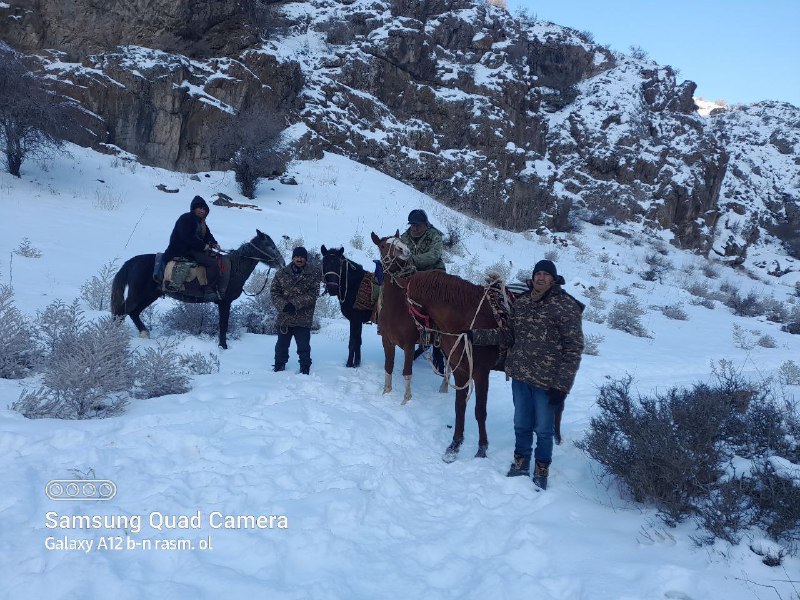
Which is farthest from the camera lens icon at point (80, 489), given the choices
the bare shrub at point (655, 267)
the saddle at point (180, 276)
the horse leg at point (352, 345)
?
the bare shrub at point (655, 267)

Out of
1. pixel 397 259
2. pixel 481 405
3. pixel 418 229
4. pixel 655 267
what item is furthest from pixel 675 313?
pixel 481 405

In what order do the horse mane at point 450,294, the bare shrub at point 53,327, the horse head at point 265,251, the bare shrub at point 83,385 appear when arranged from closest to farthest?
1. the bare shrub at point 83,385
2. the horse mane at point 450,294
3. the bare shrub at point 53,327
4. the horse head at point 265,251

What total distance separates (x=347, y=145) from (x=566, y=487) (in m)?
22.7

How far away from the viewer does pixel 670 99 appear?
2980 cm

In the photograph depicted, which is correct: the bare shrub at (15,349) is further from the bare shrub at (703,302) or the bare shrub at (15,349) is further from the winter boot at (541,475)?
the bare shrub at (703,302)

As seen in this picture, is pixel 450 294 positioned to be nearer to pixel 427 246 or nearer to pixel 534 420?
pixel 534 420

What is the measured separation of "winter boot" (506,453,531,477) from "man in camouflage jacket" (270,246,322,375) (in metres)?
3.10

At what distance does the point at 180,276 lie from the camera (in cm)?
679

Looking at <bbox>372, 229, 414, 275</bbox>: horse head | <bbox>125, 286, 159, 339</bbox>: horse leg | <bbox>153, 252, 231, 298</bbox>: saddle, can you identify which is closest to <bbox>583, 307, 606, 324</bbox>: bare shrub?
<bbox>372, 229, 414, 275</bbox>: horse head

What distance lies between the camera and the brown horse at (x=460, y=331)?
4.73 meters

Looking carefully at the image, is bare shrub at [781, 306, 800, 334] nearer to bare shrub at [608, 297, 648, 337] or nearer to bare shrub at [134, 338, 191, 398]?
bare shrub at [608, 297, 648, 337]

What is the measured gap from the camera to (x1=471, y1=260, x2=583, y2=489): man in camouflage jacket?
3949 mm

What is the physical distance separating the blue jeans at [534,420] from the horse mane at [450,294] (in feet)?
2.69

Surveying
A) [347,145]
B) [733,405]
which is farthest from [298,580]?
[347,145]
